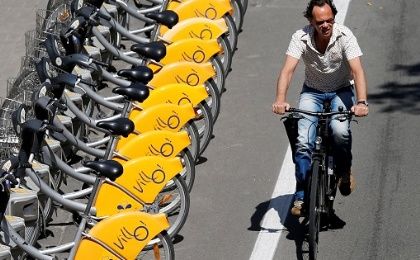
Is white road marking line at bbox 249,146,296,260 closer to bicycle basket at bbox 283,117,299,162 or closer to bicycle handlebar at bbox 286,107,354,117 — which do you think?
bicycle basket at bbox 283,117,299,162

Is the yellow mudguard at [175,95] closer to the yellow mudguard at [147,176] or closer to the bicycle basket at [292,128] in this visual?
the yellow mudguard at [147,176]

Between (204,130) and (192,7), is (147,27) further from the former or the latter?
(204,130)

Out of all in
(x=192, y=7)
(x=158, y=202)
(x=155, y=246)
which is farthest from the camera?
(x=192, y=7)

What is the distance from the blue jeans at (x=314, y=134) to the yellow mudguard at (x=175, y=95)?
1.35m

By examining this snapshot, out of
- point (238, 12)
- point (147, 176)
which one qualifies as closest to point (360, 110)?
point (147, 176)

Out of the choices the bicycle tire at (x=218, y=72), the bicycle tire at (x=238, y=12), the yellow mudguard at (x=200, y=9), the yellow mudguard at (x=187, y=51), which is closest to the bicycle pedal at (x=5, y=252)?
the yellow mudguard at (x=187, y=51)

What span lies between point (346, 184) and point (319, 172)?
67 centimetres

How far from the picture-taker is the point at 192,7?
1345cm

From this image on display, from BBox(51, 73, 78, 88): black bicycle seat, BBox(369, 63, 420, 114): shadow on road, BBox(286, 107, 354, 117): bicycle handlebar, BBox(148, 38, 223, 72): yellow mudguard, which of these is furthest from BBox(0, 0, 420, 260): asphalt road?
BBox(51, 73, 78, 88): black bicycle seat

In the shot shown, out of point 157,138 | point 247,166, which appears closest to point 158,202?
point 157,138

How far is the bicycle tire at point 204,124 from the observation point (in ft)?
40.3

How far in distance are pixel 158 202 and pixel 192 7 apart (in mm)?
2935

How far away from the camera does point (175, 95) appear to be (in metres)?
11.9

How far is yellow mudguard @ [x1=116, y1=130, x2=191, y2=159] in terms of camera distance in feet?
36.6
